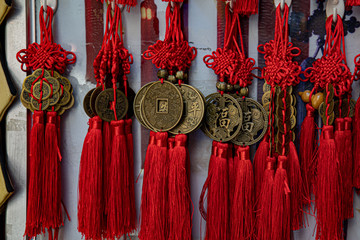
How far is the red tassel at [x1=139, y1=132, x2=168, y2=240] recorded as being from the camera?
2.70 ft

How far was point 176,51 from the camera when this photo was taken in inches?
33.1

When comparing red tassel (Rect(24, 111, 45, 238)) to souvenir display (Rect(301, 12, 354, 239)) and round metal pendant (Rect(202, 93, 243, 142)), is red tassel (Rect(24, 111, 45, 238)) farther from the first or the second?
souvenir display (Rect(301, 12, 354, 239))

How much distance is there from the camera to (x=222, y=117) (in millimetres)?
844

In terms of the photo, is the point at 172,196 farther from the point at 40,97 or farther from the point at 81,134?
the point at 40,97

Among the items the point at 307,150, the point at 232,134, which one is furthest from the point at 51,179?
the point at 307,150

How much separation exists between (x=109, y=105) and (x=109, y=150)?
156mm

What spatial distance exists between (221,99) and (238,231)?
0.43 m

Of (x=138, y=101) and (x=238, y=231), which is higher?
(x=138, y=101)

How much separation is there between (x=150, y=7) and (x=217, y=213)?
737mm

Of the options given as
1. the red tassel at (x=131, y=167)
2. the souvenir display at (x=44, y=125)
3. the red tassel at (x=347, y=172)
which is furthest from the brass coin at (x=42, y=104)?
the red tassel at (x=347, y=172)

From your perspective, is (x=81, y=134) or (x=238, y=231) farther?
(x=81, y=134)

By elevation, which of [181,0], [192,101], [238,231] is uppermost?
[181,0]

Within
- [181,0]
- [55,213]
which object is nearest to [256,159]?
[181,0]

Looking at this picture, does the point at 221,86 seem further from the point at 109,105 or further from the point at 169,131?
the point at 109,105
